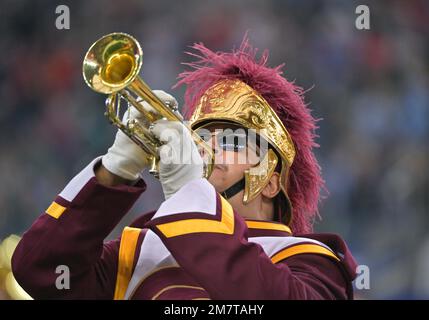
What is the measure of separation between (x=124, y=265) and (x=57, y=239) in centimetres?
30

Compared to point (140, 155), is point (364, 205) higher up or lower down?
lower down

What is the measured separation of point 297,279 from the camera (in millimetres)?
2879

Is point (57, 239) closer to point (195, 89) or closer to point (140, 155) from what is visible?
point (140, 155)

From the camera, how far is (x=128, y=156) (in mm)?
2967

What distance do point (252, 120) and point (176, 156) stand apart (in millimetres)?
568

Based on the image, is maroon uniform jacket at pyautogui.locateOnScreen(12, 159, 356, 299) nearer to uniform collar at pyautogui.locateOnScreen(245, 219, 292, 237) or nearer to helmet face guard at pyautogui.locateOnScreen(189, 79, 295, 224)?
uniform collar at pyautogui.locateOnScreen(245, 219, 292, 237)

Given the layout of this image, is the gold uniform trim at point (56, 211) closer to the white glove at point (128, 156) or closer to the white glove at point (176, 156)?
the white glove at point (128, 156)

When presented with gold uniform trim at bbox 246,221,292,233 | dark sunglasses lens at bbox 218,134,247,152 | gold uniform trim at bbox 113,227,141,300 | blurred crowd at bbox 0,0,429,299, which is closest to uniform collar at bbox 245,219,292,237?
gold uniform trim at bbox 246,221,292,233

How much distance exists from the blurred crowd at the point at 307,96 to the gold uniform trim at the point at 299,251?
107 inches

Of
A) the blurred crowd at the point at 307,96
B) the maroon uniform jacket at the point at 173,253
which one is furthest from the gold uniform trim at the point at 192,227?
the blurred crowd at the point at 307,96

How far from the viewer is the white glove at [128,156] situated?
9.70 feet

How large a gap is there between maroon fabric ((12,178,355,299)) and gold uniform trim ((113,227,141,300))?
0.02 meters
